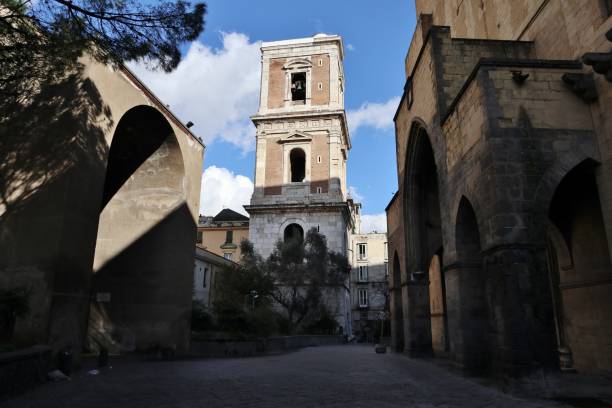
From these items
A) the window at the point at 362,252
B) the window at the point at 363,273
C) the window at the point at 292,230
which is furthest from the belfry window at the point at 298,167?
the window at the point at 363,273

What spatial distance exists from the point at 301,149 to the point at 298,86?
6.23 metres

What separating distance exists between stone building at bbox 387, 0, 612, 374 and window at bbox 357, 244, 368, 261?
40091mm

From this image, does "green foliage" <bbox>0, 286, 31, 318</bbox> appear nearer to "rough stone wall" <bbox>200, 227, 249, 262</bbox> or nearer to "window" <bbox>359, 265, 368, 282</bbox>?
"rough stone wall" <bbox>200, 227, 249, 262</bbox>

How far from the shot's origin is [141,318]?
14.2m

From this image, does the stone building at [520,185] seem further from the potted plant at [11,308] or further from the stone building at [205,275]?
the stone building at [205,275]

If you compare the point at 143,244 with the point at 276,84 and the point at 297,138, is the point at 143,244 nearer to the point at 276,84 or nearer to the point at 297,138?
the point at 297,138

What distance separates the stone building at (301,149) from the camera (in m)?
35.3

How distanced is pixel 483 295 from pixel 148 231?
34.0ft

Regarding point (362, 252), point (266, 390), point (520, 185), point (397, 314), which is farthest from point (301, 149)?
point (266, 390)

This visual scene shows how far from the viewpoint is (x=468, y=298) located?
9.73 m

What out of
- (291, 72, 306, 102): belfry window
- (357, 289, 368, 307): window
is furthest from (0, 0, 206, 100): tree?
(357, 289, 368, 307): window

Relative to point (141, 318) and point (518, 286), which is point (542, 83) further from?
point (141, 318)

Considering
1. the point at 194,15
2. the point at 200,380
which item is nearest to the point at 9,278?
the point at 200,380

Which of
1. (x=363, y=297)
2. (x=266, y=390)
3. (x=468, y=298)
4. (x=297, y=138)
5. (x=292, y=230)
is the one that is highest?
(x=297, y=138)
